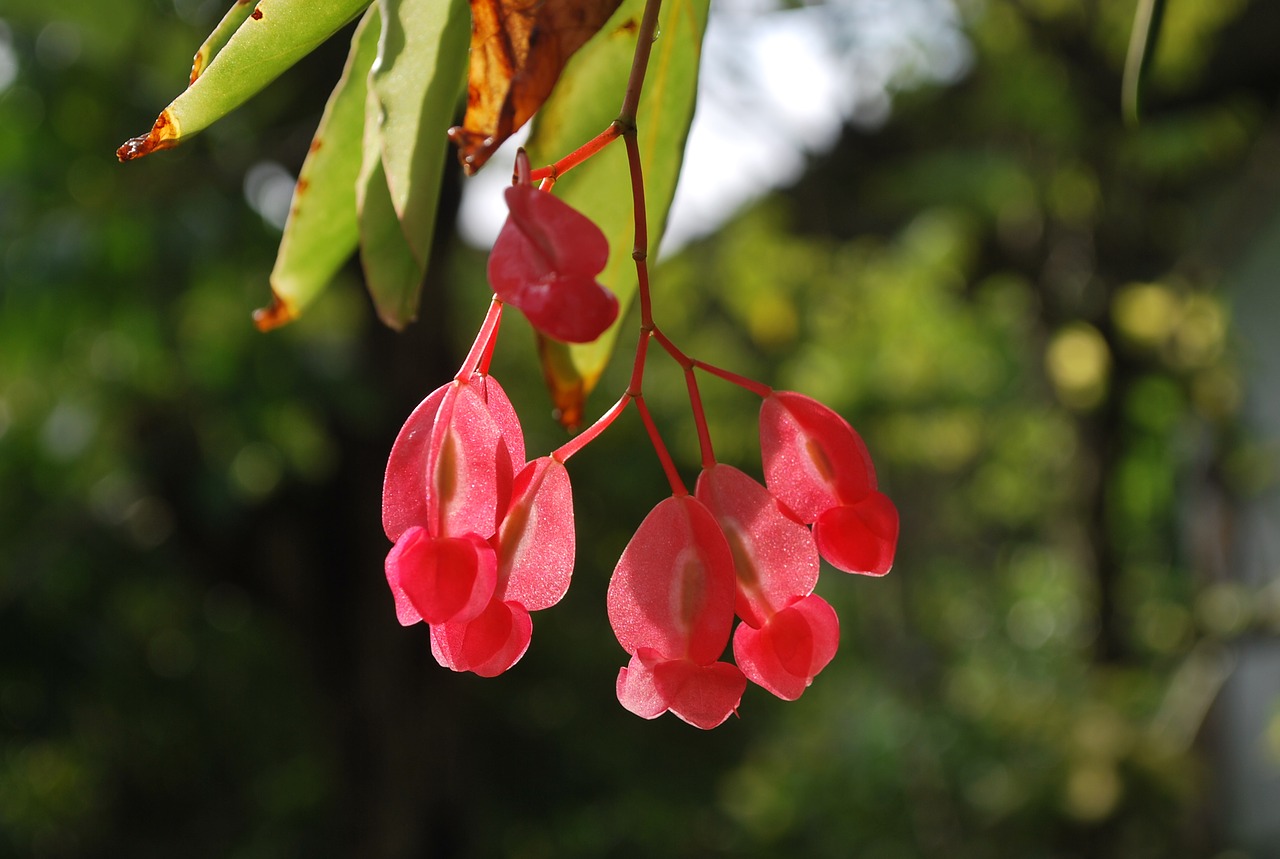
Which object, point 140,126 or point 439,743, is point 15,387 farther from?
point 439,743

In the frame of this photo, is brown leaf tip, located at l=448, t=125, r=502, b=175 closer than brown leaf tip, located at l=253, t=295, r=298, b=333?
Yes

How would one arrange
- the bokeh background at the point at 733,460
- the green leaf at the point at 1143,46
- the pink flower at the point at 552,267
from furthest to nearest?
the bokeh background at the point at 733,460
the green leaf at the point at 1143,46
the pink flower at the point at 552,267

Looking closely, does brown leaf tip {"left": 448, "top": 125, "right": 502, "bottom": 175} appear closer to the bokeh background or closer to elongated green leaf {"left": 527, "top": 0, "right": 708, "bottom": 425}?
elongated green leaf {"left": 527, "top": 0, "right": 708, "bottom": 425}

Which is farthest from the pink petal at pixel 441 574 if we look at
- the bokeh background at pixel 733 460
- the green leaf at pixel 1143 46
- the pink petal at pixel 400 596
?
the bokeh background at pixel 733 460

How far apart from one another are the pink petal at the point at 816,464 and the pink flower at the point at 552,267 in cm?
8

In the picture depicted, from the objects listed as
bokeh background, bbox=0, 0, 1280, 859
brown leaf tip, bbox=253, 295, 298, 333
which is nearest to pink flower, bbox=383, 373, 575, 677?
brown leaf tip, bbox=253, 295, 298, 333

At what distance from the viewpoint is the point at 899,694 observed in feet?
11.1

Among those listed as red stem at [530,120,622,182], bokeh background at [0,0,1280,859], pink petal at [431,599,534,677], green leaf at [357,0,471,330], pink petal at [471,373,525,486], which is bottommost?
bokeh background at [0,0,1280,859]

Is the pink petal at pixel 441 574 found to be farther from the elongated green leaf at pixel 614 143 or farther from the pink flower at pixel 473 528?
the elongated green leaf at pixel 614 143

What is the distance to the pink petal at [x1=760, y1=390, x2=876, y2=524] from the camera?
276 millimetres

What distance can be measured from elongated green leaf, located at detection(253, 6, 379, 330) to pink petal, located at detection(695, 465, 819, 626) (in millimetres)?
125

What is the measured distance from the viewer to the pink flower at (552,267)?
0.20m

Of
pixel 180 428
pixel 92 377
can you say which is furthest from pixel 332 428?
pixel 92 377

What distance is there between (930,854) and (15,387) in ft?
7.58
